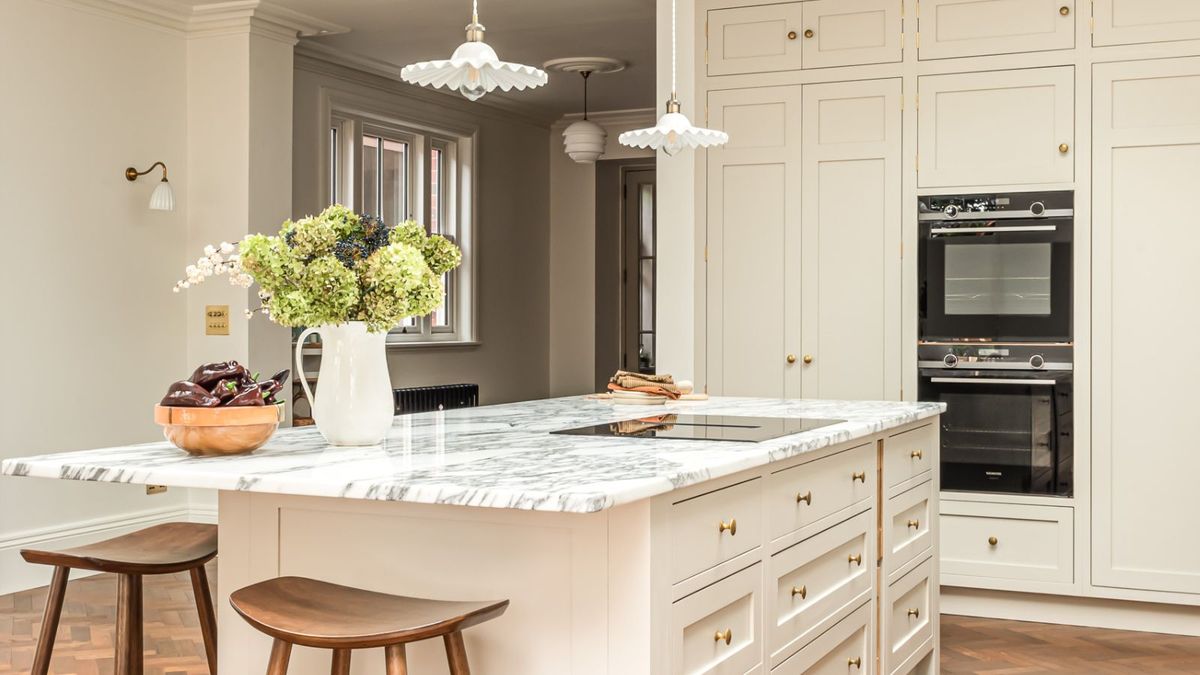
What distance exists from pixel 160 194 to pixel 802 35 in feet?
9.89

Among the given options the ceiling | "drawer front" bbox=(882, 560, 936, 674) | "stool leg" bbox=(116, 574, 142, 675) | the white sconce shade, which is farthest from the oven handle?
the white sconce shade

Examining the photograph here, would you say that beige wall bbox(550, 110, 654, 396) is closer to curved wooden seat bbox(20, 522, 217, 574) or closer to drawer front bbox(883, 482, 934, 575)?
drawer front bbox(883, 482, 934, 575)

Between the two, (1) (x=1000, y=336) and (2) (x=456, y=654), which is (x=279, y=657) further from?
(1) (x=1000, y=336)

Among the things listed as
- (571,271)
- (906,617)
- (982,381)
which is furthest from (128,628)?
(571,271)

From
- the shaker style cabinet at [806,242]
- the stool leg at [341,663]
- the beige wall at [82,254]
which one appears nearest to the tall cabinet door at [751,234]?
the shaker style cabinet at [806,242]

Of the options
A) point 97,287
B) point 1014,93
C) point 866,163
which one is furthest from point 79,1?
point 1014,93

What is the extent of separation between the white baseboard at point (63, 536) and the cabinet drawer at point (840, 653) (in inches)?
146

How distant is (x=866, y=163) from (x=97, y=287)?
353 cm

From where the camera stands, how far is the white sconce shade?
212 inches

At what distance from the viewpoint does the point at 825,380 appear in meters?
4.70

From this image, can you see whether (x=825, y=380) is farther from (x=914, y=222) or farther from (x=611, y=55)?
(x=611, y=55)

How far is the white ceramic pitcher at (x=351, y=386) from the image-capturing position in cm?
227

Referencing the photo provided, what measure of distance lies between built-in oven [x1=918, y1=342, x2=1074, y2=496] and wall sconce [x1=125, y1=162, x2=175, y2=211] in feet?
11.4

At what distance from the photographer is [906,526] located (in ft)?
10.9
